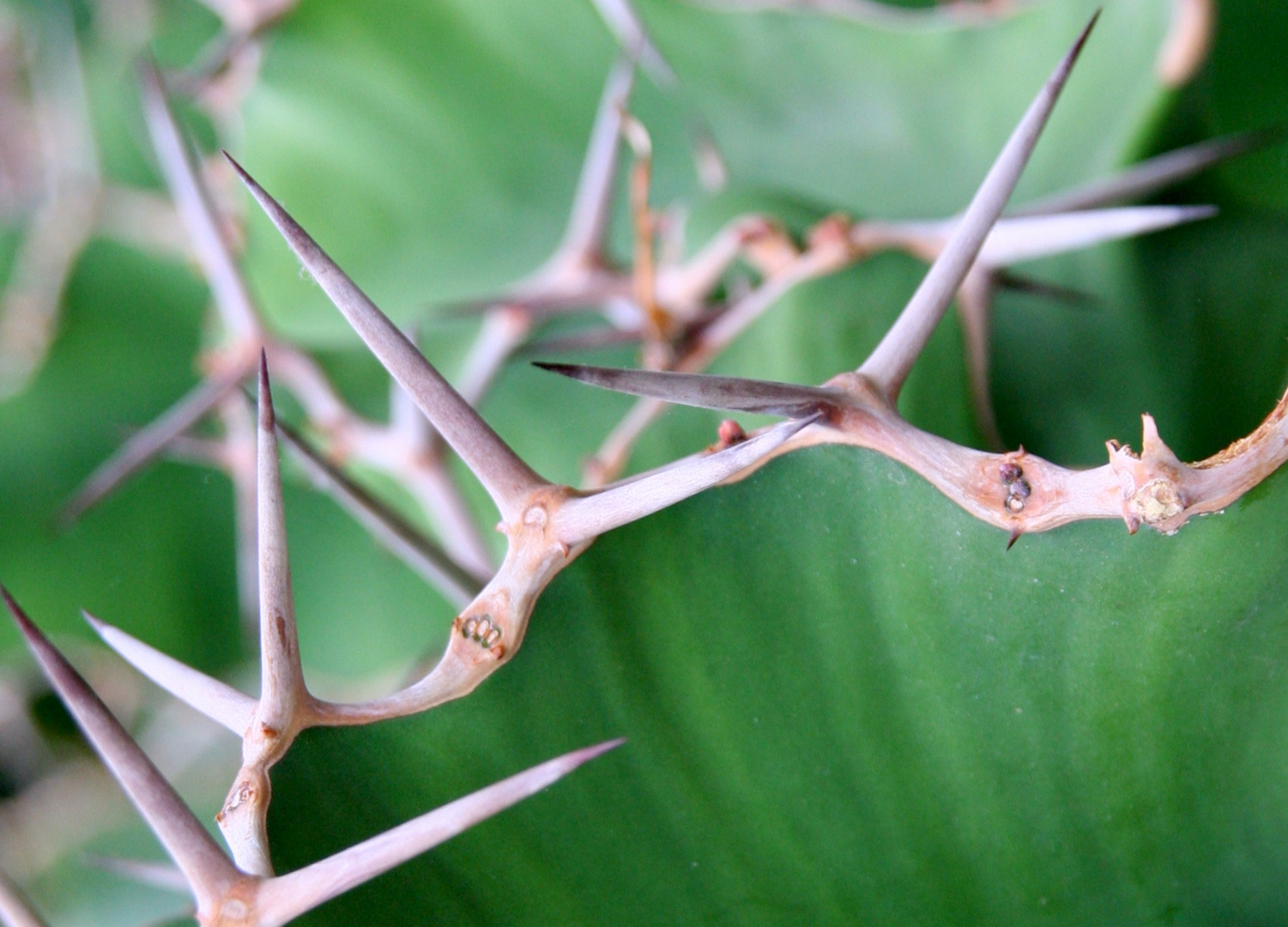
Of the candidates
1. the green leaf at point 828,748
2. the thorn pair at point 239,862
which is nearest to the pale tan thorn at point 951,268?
the green leaf at point 828,748

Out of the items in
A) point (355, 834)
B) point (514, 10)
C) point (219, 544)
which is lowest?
point (355, 834)

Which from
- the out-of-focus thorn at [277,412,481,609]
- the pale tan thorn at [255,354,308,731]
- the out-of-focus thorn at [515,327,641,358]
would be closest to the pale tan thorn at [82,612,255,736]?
the pale tan thorn at [255,354,308,731]

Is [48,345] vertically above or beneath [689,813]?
above

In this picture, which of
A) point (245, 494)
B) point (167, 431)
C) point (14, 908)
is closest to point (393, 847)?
point (14, 908)

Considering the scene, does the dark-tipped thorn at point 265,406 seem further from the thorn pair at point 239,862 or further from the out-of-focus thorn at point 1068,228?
the out-of-focus thorn at point 1068,228

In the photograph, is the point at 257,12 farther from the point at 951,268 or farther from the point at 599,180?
the point at 951,268

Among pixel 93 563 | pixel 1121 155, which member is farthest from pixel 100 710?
pixel 93 563

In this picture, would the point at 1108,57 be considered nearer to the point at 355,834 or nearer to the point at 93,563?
the point at 355,834
